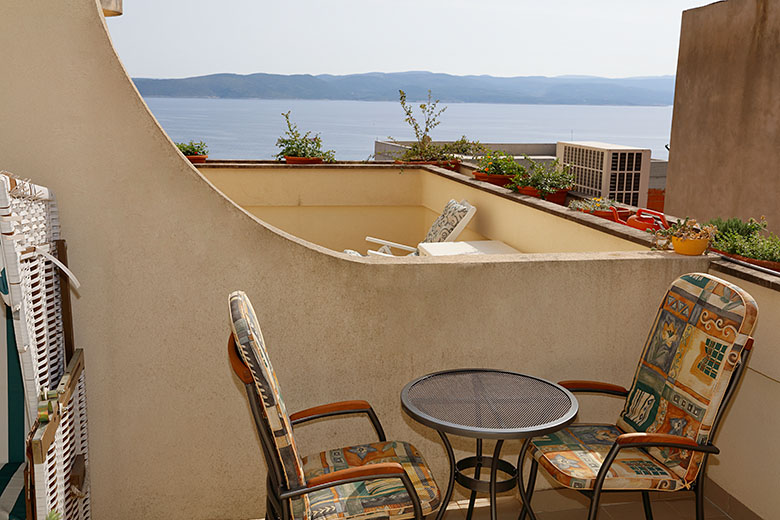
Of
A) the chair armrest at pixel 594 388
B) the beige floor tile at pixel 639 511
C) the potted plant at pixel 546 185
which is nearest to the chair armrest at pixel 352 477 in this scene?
the chair armrest at pixel 594 388

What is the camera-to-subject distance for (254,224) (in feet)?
9.18

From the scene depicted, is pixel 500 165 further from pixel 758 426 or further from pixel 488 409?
pixel 488 409

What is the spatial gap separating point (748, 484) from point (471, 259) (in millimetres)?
1520

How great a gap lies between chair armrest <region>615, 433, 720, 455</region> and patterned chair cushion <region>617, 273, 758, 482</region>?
0.26 feet

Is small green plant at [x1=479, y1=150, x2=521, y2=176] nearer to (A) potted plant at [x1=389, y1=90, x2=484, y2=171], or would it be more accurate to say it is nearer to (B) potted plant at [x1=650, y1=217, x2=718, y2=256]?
(A) potted plant at [x1=389, y1=90, x2=484, y2=171]

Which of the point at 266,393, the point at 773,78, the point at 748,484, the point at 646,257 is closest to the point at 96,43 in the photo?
the point at 266,393

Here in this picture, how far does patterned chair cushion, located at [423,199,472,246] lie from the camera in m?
5.51

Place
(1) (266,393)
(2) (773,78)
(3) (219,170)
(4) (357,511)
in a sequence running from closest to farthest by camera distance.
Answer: (1) (266,393) < (4) (357,511) < (3) (219,170) < (2) (773,78)

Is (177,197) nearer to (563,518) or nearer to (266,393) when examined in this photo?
(266,393)

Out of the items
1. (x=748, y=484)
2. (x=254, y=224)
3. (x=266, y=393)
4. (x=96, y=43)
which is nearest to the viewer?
Answer: (x=266, y=393)

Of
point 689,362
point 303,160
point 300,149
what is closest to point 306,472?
point 689,362

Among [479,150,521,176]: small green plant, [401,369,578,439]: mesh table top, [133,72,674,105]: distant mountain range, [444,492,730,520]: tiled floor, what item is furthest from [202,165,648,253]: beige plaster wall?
[133,72,674,105]: distant mountain range

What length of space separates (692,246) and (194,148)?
6.08 m

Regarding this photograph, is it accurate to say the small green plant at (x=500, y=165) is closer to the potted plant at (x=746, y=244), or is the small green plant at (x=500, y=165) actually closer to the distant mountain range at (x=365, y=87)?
the potted plant at (x=746, y=244)
